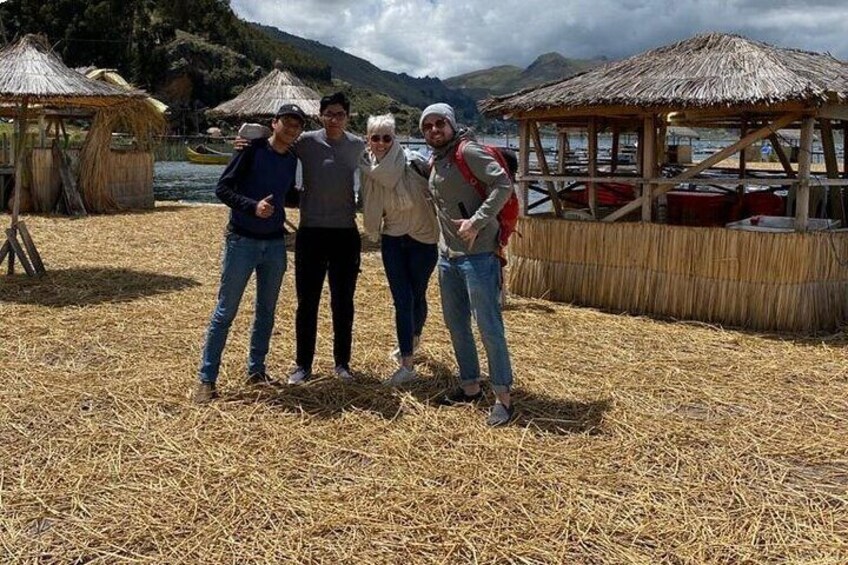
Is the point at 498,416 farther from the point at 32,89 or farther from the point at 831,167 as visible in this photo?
the point at 32,89

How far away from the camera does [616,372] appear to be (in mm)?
5504

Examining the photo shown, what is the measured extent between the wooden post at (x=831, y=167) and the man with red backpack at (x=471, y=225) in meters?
5.04

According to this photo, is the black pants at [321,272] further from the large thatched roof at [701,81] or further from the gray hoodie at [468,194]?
the large thatched roof at [701,81]

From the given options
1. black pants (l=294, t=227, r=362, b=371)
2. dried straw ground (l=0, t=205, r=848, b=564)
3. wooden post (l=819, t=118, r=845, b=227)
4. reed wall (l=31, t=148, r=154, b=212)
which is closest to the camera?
dried straw ground (l=0, t=205, r=848, b=564)

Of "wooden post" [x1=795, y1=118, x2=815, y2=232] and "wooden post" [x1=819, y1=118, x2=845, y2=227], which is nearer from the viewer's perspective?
"wooden post" [x1=795, y1=118, x2=815, y2=232]

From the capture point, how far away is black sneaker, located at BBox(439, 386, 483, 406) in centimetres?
471

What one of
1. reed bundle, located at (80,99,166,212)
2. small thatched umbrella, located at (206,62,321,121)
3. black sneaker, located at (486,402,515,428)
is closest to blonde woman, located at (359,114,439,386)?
black sneaker, located at (486,402,515,428)

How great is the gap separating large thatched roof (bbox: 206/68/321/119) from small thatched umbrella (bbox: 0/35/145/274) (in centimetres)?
485

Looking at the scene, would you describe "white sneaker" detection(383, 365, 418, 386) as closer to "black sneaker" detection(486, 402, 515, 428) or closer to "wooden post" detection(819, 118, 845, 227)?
"black sneaker" detection(486, 402, 515, 428)

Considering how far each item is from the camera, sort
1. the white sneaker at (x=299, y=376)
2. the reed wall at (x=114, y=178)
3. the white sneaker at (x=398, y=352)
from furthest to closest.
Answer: the reed wall at (x=114, y=178)
the white sneaker at (x=398, y=352)
the white sneaker at (x=299, y=376)

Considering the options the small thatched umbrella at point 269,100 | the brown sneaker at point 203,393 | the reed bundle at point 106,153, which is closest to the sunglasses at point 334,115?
the brown sneaker at point 203,393

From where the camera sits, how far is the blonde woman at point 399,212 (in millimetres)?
4484

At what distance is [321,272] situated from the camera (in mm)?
4742

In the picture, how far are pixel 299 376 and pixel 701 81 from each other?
448cm
